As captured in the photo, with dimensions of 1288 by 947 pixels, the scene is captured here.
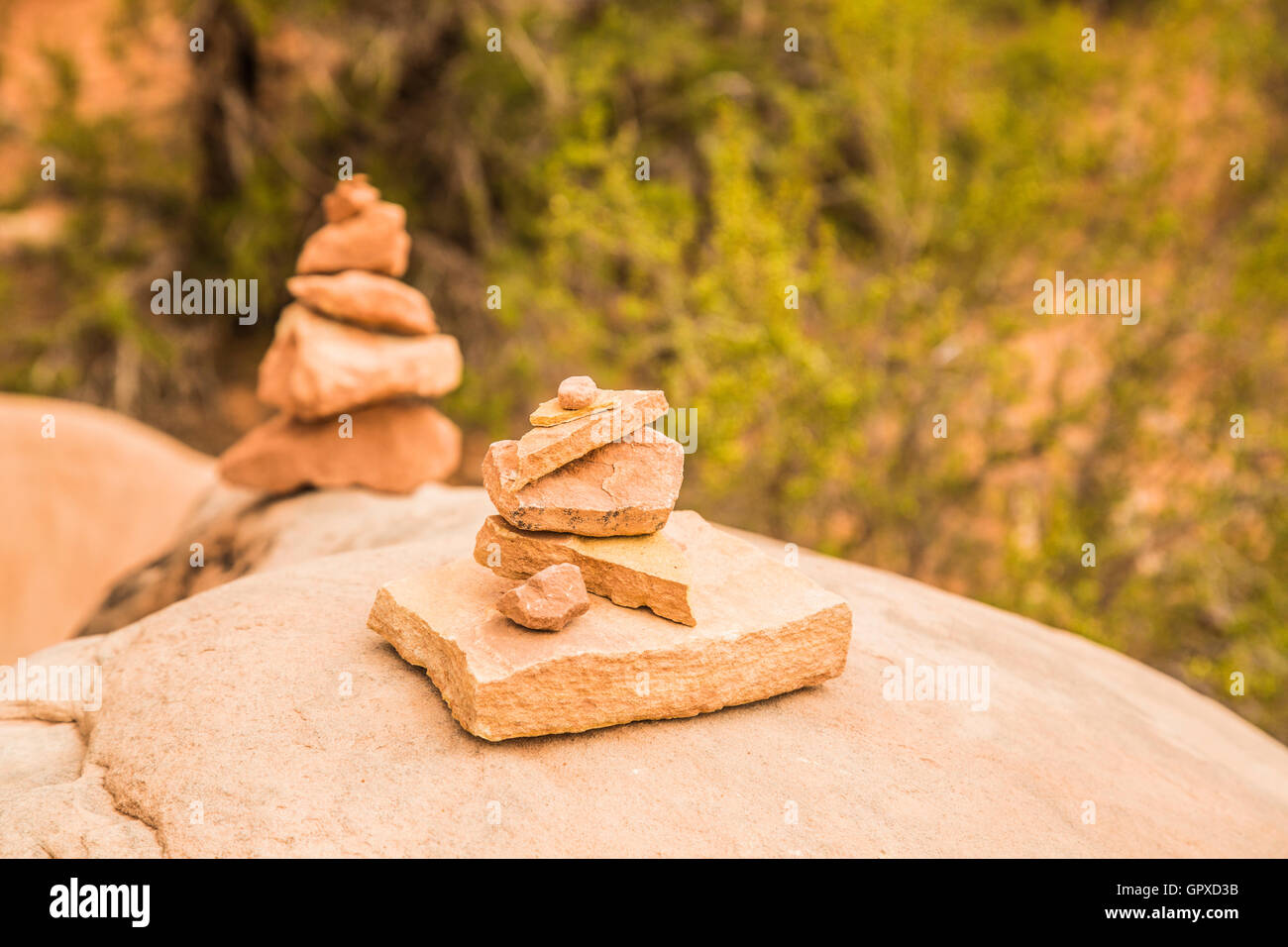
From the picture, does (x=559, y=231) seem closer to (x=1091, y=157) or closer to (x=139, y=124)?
(x=1091, y=157)

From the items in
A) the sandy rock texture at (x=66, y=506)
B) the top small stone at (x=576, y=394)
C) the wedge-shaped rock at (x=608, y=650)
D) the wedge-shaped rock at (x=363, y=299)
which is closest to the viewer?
the wedge-shaped rock at (x=608, y=650)

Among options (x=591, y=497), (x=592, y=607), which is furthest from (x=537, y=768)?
(x=591, y=497)

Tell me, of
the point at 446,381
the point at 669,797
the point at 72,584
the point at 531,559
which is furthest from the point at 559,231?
the point at 669,797

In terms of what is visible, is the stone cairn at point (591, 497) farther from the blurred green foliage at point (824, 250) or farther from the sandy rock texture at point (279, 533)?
the blurred green foliage at point (824, 250)

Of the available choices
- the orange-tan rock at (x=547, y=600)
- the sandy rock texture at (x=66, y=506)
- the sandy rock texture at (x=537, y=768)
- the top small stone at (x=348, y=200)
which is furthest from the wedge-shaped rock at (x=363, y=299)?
the orange-tan rock at (x=547, y=600)

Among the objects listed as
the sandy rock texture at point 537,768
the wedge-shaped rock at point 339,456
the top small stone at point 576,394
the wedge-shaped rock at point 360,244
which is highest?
the wedge-shaped rock at point 360,244

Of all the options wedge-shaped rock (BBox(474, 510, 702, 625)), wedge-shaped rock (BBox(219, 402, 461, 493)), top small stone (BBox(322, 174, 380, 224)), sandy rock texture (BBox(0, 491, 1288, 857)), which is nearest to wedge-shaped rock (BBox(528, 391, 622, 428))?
wedge-shaped rock (BBox(474, 510, 702, 625))

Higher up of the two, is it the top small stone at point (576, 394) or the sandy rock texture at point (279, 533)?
the top small stone at point (576, 394)

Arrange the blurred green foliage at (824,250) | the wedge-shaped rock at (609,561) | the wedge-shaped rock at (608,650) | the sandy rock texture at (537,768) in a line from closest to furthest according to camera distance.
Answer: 1. the sandy rock texture at (537,768)
2. the wedge-shaped rock at (608,650)
3. the wedge-shaped rock at (609,561)
4. the blurred green foliage at (824,250)
